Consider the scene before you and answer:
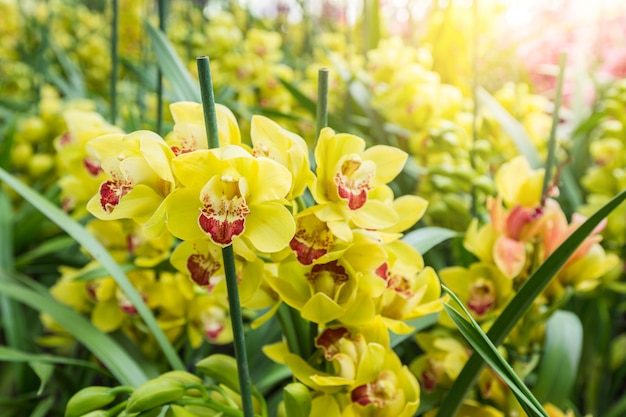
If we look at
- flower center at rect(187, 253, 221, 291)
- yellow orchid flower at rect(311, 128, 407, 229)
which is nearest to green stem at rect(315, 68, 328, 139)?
yellow orchid flower at rect(311, 128, 407, 229)

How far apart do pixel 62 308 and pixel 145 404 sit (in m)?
0.30

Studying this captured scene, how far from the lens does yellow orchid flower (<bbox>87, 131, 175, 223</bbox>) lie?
392mm

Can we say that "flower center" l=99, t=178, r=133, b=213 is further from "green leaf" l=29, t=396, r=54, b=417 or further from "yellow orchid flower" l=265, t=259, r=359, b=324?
"green leaf" l=29, t=396, r=54, b=417

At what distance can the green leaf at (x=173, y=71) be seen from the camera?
658 millimetres

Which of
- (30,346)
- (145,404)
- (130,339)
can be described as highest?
(145,404)

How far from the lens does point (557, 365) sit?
2.21 ft

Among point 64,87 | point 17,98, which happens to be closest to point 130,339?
point 64,87

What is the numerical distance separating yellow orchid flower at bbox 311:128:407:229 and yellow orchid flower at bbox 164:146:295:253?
46 mm

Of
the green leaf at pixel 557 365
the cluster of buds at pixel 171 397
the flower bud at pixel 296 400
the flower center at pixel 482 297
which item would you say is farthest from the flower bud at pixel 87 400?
the green leaf at pixel 557 365

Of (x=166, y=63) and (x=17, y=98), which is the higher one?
(x=166, y=63)

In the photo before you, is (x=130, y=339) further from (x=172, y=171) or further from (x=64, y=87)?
(x=64, y=87)

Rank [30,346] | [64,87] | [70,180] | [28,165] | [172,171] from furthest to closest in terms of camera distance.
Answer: [64,87] < [28,165] < [30,346] < [70,180] < [172,171]

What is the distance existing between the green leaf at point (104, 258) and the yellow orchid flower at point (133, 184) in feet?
0.62

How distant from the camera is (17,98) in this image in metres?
1.54
